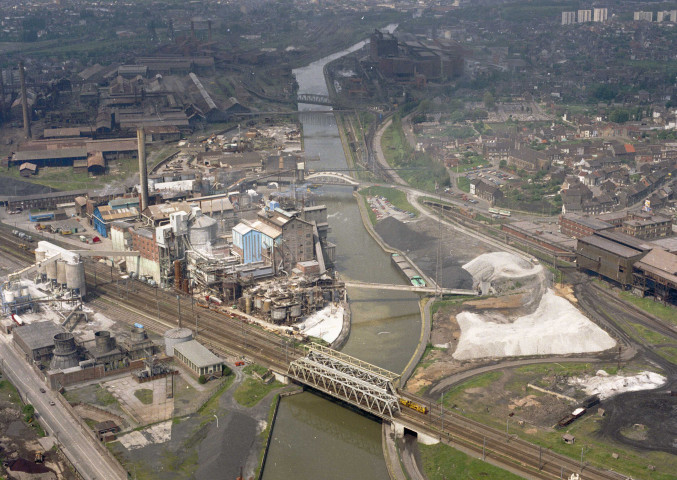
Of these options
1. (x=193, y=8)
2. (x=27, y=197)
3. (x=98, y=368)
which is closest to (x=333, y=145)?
(x=27, y=197)

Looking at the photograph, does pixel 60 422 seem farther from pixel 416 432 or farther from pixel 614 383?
pixel 614 383

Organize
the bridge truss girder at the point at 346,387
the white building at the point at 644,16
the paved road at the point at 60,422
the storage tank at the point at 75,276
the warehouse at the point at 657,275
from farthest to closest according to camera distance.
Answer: the white building at the point at 644,16
the storage tank at the point at 75,276
the warehouse at the point at 657,275
the bridge truss girder at the point at 346,387
the paved road at the point at 60,422

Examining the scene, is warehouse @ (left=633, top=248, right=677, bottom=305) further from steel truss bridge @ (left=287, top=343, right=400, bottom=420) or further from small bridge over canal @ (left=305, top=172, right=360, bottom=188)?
small bridge over canal @ (left=305, top=172, right=360, bottom=188)

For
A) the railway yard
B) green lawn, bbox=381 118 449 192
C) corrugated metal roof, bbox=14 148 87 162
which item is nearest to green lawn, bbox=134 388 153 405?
the railway yard

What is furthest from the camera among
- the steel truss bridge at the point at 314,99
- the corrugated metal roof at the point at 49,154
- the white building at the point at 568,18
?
the white building at the point at 568,18

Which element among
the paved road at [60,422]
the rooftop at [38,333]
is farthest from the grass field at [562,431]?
the rooftop at [38,333]

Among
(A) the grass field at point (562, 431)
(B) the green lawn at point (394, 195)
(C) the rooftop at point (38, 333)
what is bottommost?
(A) the grass field at point (562, 431)

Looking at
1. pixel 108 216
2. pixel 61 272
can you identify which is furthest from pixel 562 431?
pixel 108 216

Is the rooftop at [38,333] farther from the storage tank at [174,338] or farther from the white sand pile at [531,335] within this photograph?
the white sand pile at [531,335]

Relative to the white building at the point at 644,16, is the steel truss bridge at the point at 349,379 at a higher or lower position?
lower
